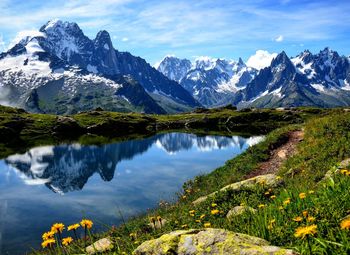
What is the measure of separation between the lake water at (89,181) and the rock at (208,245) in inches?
205

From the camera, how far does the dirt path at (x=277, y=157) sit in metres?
34.1

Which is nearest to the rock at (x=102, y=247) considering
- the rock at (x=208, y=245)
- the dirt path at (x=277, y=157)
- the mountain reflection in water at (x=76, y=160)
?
the rock at (x=208, y=245)

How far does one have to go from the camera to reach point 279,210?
9.83 m

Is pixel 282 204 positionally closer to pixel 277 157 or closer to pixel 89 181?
pixel 277 157

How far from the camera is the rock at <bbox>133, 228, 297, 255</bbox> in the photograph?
22.5ft

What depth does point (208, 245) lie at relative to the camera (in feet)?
24.2

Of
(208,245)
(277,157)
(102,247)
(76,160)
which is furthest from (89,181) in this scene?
(208,245)

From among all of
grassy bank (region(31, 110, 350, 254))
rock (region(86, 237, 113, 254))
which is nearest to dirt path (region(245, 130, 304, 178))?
grassy bank (region(31, 110, 350, 254))

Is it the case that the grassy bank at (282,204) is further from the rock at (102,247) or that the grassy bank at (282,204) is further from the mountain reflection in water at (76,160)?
the mountain reflection in water at (76,160)

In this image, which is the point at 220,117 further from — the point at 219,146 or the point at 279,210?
the point at 279,210

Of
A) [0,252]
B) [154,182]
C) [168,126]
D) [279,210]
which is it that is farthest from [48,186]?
[168,126]

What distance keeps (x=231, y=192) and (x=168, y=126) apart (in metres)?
Answer: 158

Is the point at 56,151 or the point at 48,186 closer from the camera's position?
the point at 48,186

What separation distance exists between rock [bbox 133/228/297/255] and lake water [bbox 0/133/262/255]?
521 centimetres
